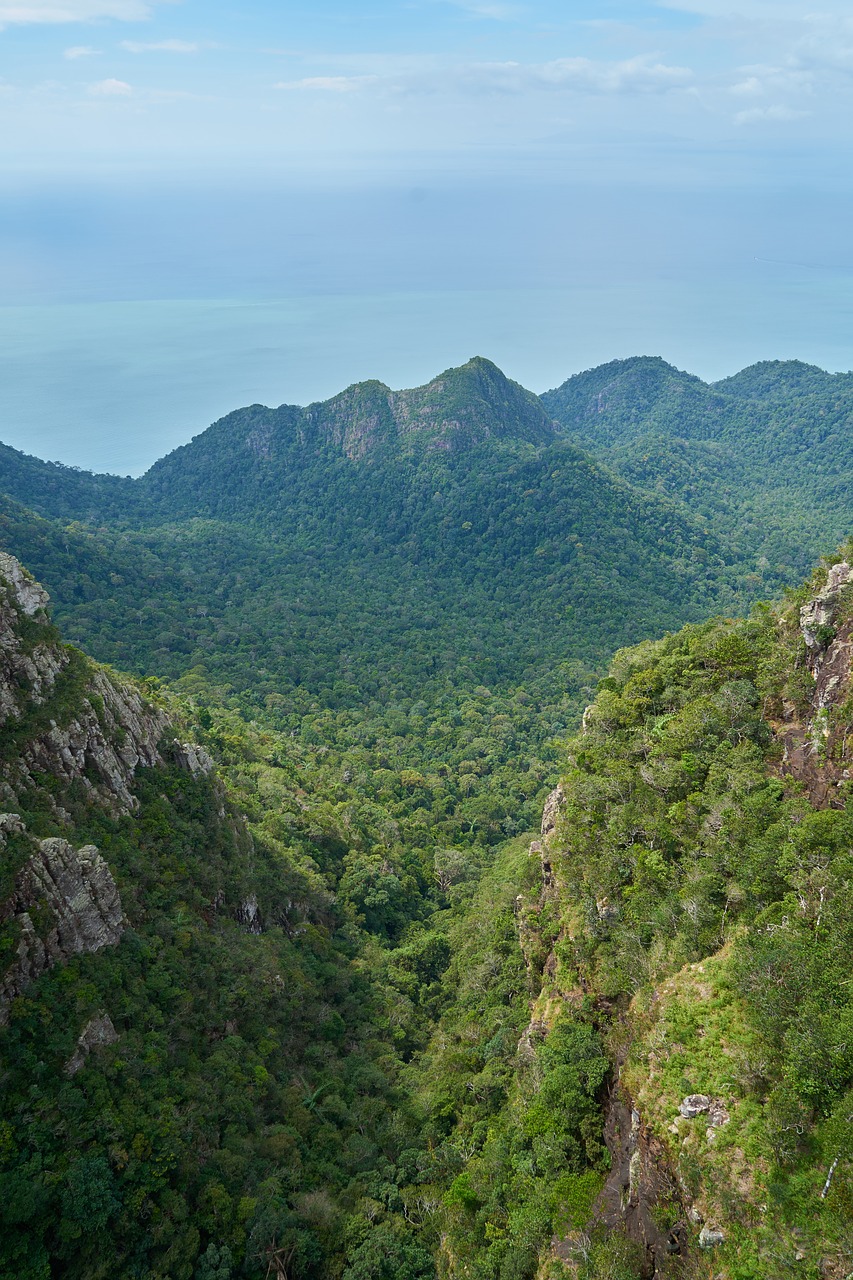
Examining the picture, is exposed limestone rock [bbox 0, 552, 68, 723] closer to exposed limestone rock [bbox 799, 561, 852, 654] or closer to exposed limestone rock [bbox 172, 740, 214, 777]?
exposed limestone rock [bbox 172, 740, 214, 777]

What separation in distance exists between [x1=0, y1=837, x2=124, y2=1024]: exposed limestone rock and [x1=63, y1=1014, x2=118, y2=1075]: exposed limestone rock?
7.19 ft

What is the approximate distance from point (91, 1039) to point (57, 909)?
3966mm

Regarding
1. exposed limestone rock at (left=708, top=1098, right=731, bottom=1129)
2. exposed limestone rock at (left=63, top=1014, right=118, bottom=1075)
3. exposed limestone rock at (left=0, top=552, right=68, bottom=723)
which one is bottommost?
exposed limestone rock at (left=708, top=1098, right=731, bottom=1129)

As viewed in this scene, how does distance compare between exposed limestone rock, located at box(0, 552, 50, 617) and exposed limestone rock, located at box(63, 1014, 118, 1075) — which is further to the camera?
exposed limestone rock, located at box(0, 552, 50, 617)

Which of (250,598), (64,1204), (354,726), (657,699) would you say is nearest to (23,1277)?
(64,1204)

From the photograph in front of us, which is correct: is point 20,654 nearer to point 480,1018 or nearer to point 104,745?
point 104,745

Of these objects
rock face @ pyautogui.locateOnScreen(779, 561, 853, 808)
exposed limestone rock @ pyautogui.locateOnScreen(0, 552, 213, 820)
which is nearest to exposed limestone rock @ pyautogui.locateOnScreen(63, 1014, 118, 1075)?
exposed limestone rock @ pyautogui.locateOnScreen(0, 552, 213, 820)

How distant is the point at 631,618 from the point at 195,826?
62796 mm

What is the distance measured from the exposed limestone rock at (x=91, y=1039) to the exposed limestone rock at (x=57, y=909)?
2191 millimetres

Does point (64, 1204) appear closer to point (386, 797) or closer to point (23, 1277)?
point (23, 1277)

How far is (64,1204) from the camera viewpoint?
1958 centimetres

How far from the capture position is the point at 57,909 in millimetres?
23344

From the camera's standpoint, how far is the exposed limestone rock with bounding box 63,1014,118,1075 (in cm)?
2180

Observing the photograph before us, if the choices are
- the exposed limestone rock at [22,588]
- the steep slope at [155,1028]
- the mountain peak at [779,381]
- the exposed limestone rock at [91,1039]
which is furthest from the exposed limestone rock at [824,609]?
the mountain peak at [779,381]
